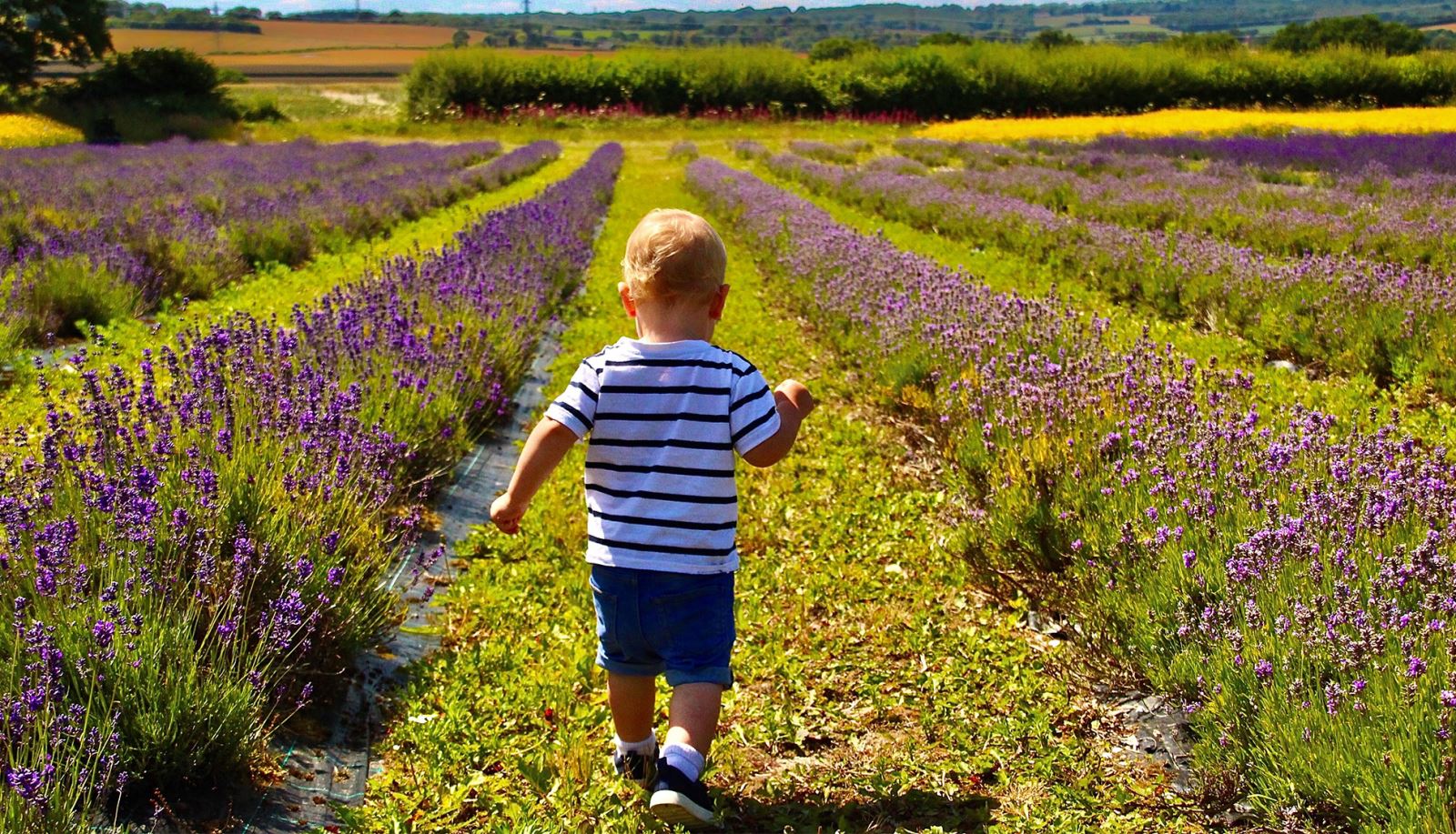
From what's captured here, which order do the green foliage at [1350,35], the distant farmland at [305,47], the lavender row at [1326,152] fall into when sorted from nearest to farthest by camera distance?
the lavender row at [1326,152]
the green foliage at [1350,35]
the distant farmland at [305,47]

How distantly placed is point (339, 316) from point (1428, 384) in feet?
21.9

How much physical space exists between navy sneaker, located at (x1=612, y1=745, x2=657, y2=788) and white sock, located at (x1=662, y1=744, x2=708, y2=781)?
0.30 metres

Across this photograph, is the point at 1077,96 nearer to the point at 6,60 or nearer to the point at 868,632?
the point at 6,60

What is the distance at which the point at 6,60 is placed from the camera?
40.1m

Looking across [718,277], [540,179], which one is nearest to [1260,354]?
[718,277]

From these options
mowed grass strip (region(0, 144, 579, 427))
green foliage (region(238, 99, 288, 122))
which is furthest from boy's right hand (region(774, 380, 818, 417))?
green foliage (region(238, 99, 288, 122))

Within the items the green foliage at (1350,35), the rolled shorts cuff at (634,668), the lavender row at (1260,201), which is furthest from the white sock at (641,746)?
the green foliage at (1350,35)

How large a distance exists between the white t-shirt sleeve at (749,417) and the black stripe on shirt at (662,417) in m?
0.04

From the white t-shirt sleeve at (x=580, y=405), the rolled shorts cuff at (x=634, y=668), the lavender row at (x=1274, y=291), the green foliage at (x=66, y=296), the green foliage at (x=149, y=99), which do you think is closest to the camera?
the white t-shirt sleeve at (x=580, y=405)

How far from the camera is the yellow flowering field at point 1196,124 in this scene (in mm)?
34281

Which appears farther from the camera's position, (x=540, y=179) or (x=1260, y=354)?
(x=540, y=179)

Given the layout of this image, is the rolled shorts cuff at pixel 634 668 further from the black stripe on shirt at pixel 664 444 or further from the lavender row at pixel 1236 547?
the lavender row at pixel 1236 547

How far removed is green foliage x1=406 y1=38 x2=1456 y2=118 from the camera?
4991 centimetres

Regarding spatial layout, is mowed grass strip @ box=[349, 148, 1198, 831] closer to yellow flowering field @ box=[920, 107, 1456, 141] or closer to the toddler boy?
the toddler boy
